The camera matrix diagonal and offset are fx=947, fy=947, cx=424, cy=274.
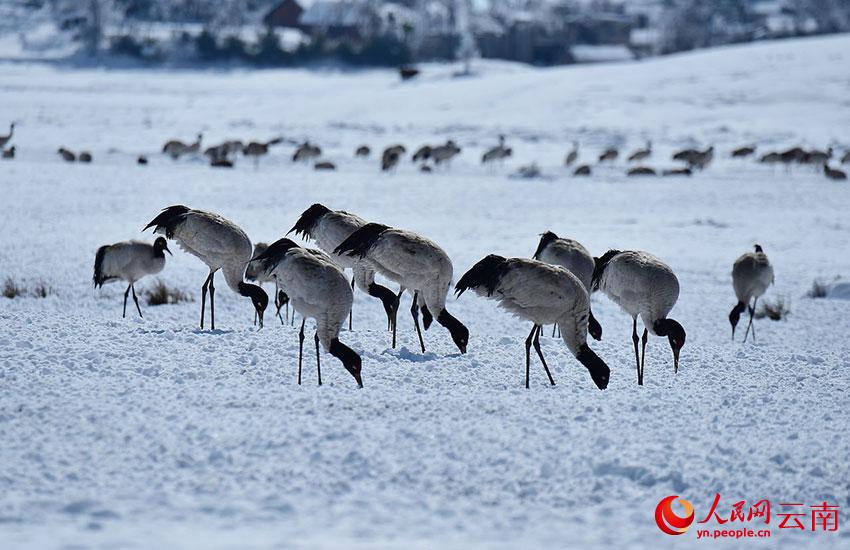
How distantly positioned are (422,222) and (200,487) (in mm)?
13518

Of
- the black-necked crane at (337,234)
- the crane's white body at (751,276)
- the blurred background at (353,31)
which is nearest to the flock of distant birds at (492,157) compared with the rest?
the crane's white body at (751,276)

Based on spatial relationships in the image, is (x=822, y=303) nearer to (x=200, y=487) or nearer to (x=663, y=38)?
(x=200, y=487)

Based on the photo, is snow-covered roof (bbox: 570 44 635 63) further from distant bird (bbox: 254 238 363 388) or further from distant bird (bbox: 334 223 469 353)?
distant bird (bbox: 254 238 363 388)

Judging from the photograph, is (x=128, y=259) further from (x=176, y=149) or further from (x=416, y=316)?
(x=176, y=149)

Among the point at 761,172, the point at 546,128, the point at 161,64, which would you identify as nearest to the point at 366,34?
the point at 161,64

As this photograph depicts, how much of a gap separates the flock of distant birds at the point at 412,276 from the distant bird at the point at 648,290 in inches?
0.4

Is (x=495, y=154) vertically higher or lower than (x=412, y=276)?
higher

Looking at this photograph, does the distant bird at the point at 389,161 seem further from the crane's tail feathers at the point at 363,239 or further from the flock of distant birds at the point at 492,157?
the crane's tail feathers at the point at 363,239

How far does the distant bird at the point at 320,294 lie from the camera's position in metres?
7.43

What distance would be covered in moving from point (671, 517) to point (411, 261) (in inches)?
153

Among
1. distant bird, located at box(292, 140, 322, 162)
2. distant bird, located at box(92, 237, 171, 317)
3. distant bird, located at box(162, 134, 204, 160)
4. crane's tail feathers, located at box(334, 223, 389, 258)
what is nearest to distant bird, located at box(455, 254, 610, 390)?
crane's tail feathers, located at box(334, 223, 389, 258)

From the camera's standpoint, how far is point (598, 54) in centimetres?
8575

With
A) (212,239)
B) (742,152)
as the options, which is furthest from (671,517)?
(742,152)

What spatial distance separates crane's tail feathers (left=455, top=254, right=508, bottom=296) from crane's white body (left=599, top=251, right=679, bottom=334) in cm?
127
